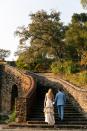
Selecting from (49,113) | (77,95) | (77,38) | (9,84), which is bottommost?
(49,113)

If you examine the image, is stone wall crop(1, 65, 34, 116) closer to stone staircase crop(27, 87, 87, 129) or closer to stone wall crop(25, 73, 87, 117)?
stone wall crop(25, 73, 87, 117)

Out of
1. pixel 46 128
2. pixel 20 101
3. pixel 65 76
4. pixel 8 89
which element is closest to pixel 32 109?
pixel 20 101

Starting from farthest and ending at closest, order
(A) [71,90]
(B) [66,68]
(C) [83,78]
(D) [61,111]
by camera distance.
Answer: (B) [66,68] < (C) [83,78] < (A) [71,90] < (D) [61,111]

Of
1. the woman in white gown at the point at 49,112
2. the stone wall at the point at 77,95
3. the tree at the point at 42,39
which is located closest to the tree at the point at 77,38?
the tree at the point at 42,39

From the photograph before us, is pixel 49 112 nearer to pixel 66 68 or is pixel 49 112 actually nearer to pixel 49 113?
pixel 49 113

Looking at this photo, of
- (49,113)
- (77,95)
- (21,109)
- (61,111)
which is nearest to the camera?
(49,113)

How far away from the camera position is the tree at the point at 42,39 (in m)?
45.7

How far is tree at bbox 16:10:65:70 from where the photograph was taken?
45688 mm

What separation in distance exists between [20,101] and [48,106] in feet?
6.37

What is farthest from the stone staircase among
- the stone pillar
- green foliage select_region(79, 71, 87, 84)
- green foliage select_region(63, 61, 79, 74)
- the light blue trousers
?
green foliage select_region(63, 61, 79, 74)

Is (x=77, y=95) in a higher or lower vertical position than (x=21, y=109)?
higher

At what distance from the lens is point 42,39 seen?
45750mm

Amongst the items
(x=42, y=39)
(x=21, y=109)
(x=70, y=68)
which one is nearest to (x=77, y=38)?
(x=42, y=39)

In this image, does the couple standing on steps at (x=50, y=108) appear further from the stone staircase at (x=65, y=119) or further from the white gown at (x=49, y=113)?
the stone staircase at (x=65, y=119)
